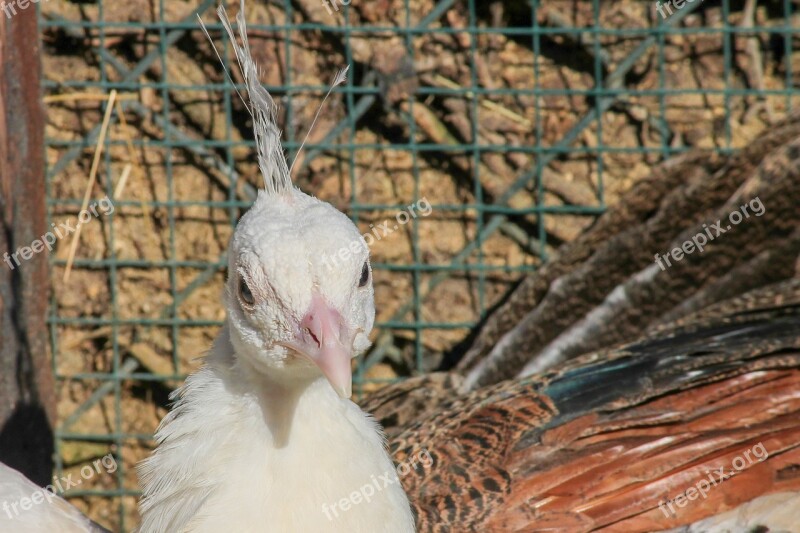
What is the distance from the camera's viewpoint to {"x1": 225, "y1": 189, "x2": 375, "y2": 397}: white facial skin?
1733mm

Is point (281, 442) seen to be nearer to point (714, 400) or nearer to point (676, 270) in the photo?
point (714, 400)

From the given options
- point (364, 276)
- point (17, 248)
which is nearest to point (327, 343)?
point (364, 276)

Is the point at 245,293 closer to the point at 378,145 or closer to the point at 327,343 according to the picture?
the point at 327,343

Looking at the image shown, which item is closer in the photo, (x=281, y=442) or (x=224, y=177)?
(x=281, y=442)

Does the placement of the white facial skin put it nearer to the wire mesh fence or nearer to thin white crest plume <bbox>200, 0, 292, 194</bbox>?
thin white crest plume <bbox>200, 0, 292, 194</bbox>

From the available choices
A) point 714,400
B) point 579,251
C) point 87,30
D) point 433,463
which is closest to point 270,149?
point 433,463

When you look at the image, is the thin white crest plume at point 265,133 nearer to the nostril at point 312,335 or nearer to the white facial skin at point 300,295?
the white facial skin at point 300,295

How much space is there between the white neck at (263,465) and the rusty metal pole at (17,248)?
1.41m

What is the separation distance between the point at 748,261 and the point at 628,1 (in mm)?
1177

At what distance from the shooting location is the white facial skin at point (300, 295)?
173cm

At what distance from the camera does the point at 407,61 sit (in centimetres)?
378

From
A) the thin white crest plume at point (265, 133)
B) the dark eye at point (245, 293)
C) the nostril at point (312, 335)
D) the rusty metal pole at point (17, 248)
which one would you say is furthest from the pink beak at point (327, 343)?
the rusty metal pole at point (17, 248)

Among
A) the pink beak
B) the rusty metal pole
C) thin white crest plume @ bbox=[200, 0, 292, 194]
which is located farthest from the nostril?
the rusty metal pole

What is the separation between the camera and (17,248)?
3.19 m
